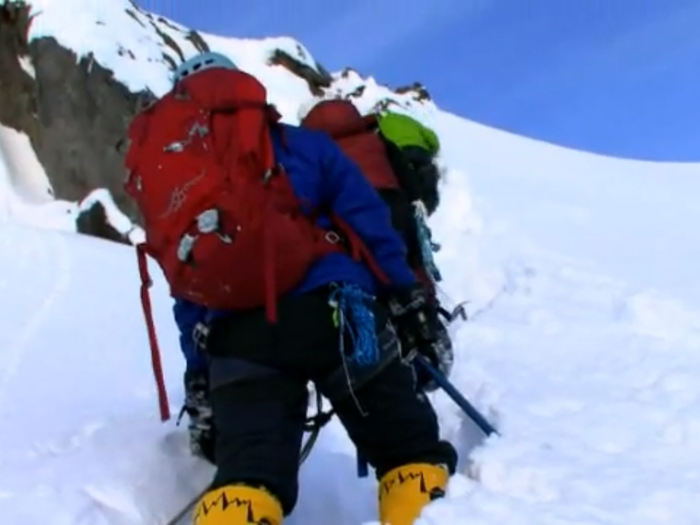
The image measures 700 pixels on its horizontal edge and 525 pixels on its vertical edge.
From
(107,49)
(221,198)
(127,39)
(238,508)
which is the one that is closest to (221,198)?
(221,198)

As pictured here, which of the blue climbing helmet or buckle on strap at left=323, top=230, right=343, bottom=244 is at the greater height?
the blue climbing helmet

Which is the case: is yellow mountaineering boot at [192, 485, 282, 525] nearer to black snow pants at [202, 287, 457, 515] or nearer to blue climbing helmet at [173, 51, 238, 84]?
black snow pants at [202, 287, 457, 515]

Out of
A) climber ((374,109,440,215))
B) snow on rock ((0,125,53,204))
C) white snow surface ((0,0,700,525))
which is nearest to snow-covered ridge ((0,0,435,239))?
snow on rock ((0,125,53,204))

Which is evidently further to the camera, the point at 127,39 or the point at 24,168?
the point at 127,39

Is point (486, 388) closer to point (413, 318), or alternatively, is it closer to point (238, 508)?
point (413, 318)

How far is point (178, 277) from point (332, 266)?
40 centimetres

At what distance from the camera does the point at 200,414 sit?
3193 mm

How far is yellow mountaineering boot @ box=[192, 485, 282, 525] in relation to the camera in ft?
8.25

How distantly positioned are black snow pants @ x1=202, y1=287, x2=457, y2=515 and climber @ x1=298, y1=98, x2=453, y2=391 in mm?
991

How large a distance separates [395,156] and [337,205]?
1078mm

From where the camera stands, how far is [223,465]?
2.70m

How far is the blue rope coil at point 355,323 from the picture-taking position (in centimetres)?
276

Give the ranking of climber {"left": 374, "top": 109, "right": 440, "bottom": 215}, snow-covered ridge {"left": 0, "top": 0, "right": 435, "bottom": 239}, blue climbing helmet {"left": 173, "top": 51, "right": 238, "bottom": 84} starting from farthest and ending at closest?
snow-covered ridge {"left": 0, "top": 0, "right": 435, "bottom": 239}
climber {"left": 374, "top": 109, "right": 440, "bottom": 215}
blue climbing helmet {"left": 173, "top": 51, "right": 238, "bottom": 84}

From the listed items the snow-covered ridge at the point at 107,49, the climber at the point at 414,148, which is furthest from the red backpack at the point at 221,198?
the snow-covered ridge at the point at 107,49
